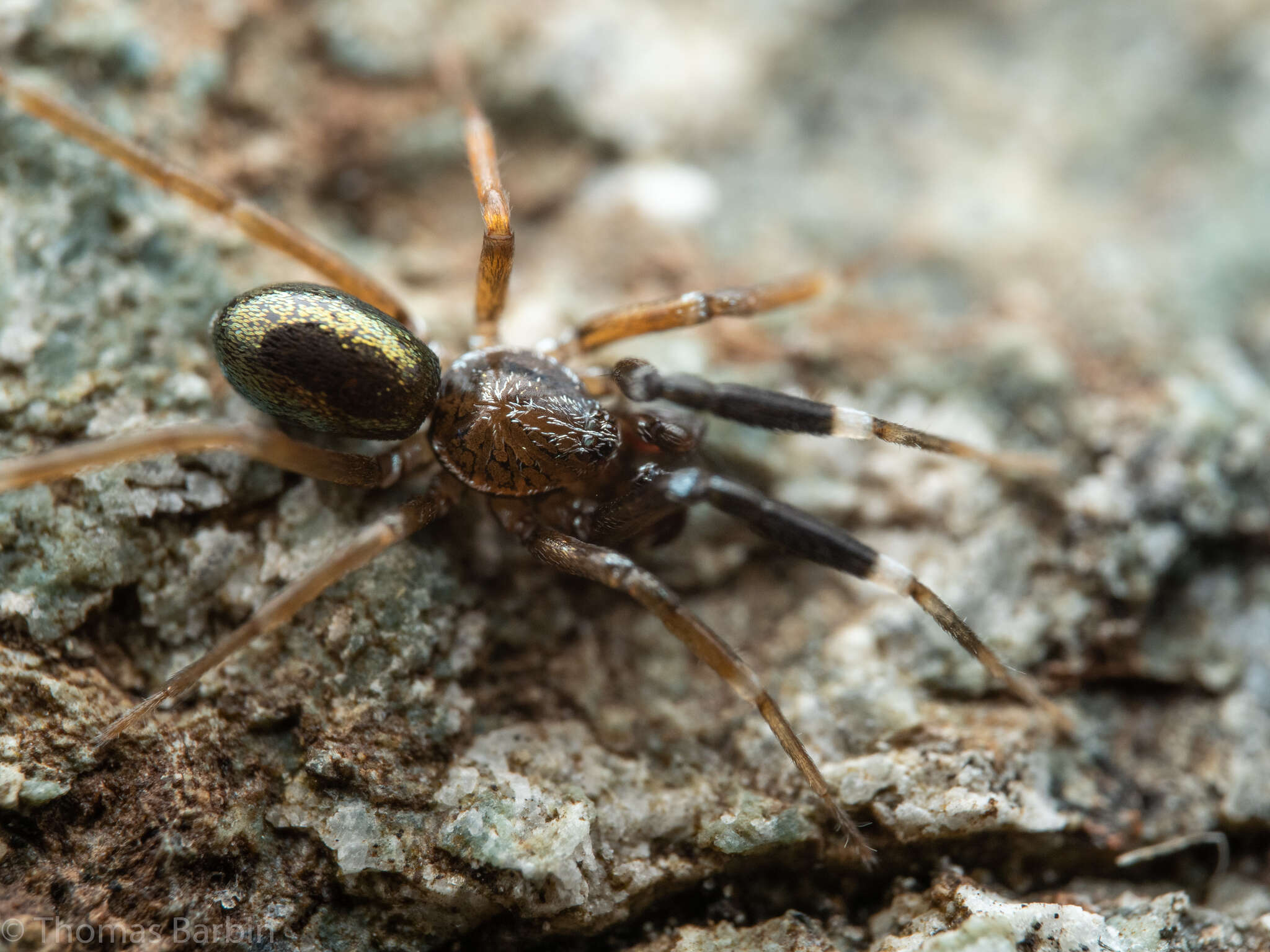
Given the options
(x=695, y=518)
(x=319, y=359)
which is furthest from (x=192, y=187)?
(x=695, y=518)

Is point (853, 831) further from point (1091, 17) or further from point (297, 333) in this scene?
point (1091, 17)

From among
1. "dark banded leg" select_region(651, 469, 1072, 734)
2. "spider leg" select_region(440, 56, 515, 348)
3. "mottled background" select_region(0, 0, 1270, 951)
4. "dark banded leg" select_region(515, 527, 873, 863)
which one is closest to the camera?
"mottled background" select_region(0, 0, 1270, 951)

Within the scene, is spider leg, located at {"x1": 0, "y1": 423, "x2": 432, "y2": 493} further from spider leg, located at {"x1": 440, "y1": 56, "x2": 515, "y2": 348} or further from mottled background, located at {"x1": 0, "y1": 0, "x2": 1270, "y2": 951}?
spider leg, located at {"x1": 440, "y1": 56, "x2": 515, "y2": 348}

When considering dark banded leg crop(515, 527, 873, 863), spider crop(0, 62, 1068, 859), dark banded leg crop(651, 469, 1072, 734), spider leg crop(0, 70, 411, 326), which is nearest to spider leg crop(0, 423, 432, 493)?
spider crop(0, 62, 1068, 859)

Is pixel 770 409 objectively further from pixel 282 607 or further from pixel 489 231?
pixel 282 607

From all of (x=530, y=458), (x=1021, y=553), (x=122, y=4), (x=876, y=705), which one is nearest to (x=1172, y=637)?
(x=1021, y=553)

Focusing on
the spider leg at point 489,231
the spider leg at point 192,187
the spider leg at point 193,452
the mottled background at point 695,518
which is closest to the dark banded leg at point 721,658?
the mottled background at point 695,518

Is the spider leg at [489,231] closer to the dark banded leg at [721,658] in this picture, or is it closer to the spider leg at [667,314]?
the spider leg at [667,314]
